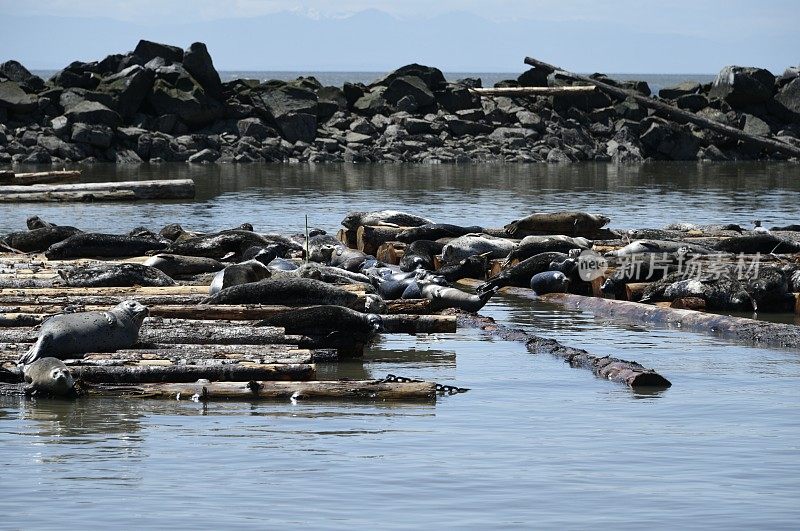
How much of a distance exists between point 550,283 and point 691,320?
8.44ft

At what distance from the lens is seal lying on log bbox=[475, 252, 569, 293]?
51.9ft

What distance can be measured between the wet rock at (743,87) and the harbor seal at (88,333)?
41366 millimetres

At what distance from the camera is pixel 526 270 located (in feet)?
52.0

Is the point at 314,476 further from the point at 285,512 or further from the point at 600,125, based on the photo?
the point at 600,125

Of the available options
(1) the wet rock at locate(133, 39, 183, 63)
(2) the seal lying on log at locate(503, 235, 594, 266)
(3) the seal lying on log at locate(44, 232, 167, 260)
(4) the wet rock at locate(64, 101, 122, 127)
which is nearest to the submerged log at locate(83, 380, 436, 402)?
(3) the seal lying on log at locate(44, 232, 167, 260)

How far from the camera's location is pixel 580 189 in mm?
33781

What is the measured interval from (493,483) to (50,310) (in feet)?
18.6

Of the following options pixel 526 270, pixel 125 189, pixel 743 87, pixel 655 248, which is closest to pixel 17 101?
pixel 125 189

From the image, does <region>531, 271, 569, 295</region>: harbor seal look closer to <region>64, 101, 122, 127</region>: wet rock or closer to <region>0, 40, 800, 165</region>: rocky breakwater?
<region>0, 40, 800, 165</region>: rocky breakwater

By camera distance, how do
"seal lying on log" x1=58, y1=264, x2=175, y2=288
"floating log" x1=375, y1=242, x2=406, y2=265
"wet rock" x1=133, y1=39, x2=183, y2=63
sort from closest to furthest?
"seal lying on log" x1=58, y1=264, x2=175, y2=288 < "floating log" x1=375, y1=242, x2=406, y2=265 < "wet rock" x1=133, y1=39, x2=183, y2=63

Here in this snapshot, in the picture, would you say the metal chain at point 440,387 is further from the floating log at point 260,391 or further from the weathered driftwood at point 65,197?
the weathered driftwood at point 65,197

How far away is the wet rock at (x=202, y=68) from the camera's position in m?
46.3

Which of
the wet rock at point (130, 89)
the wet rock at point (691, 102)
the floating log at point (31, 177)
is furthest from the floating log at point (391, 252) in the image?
the wet rock at point (691, 102)

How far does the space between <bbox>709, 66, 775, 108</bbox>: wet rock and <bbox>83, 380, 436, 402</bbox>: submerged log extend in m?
41.7
